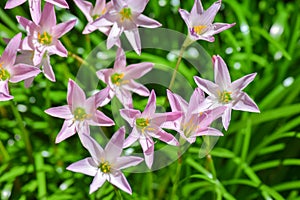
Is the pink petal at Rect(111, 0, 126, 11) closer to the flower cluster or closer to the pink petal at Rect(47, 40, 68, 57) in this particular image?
the flower cluster

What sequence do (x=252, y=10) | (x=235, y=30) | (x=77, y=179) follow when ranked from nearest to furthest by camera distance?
1. (x=77, y=179)
2. (x=235, y=30)
3. (x=252, y=10)

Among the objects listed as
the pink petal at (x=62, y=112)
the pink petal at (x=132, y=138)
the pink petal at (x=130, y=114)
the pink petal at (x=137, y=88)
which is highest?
the pink petal at (x=130, y=114)

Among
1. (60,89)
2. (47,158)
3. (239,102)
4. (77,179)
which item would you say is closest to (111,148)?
(239,102)

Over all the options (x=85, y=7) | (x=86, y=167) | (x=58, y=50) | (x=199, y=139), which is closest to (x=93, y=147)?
(x=86, y=167)

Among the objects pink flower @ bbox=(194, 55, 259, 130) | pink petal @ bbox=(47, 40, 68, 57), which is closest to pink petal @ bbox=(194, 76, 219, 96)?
pink flower @ bbox=(194, 55, 259, 130)

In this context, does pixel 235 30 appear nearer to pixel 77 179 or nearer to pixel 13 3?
pixel 77 179

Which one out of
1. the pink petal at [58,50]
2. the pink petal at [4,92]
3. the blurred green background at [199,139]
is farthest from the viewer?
the blurred green background at [199,139]

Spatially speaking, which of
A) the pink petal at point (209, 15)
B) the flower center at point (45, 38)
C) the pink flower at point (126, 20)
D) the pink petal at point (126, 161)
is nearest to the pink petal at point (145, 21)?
the pink flower at point (126, 20)

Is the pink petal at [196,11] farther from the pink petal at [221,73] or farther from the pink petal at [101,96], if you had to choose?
the pink petal at [101,96]
